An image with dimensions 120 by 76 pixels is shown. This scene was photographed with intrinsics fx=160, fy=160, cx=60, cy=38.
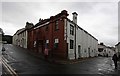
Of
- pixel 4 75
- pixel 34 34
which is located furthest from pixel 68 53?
pixel 4 75

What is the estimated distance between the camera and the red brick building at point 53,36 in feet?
83.8

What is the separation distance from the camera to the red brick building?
25.5 meters

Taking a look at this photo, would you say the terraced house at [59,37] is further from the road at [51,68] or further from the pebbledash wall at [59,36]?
the road at [51,68]

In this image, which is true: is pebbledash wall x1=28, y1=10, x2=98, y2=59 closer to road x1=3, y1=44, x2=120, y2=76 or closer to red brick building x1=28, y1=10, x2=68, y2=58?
red brick building x1=28, y1=10, x2=68, y2=58

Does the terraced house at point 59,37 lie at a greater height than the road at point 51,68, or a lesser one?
greater

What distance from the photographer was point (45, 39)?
30141mm

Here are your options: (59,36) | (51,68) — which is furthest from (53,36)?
(51,68)

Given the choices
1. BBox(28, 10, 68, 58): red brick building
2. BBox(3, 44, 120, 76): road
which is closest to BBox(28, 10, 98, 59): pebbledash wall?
BBox(28, 10, 68, 58): red brick building

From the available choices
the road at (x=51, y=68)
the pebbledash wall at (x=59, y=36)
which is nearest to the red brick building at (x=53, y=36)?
the pebbledash wall at (x=59, y=36)

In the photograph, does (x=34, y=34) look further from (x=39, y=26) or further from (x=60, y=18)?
(x=60, y=18)

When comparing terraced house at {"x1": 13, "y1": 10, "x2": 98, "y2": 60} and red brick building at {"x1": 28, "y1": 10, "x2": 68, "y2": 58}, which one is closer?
terraced house at {"x1": 13, "y1": 10, "x2": 98, "y2": 60}

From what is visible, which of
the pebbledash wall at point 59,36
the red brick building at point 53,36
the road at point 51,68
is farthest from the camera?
the red brick building at point 53,36

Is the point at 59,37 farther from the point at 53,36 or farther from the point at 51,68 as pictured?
the point at 51,68

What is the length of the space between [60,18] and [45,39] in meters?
5.96
